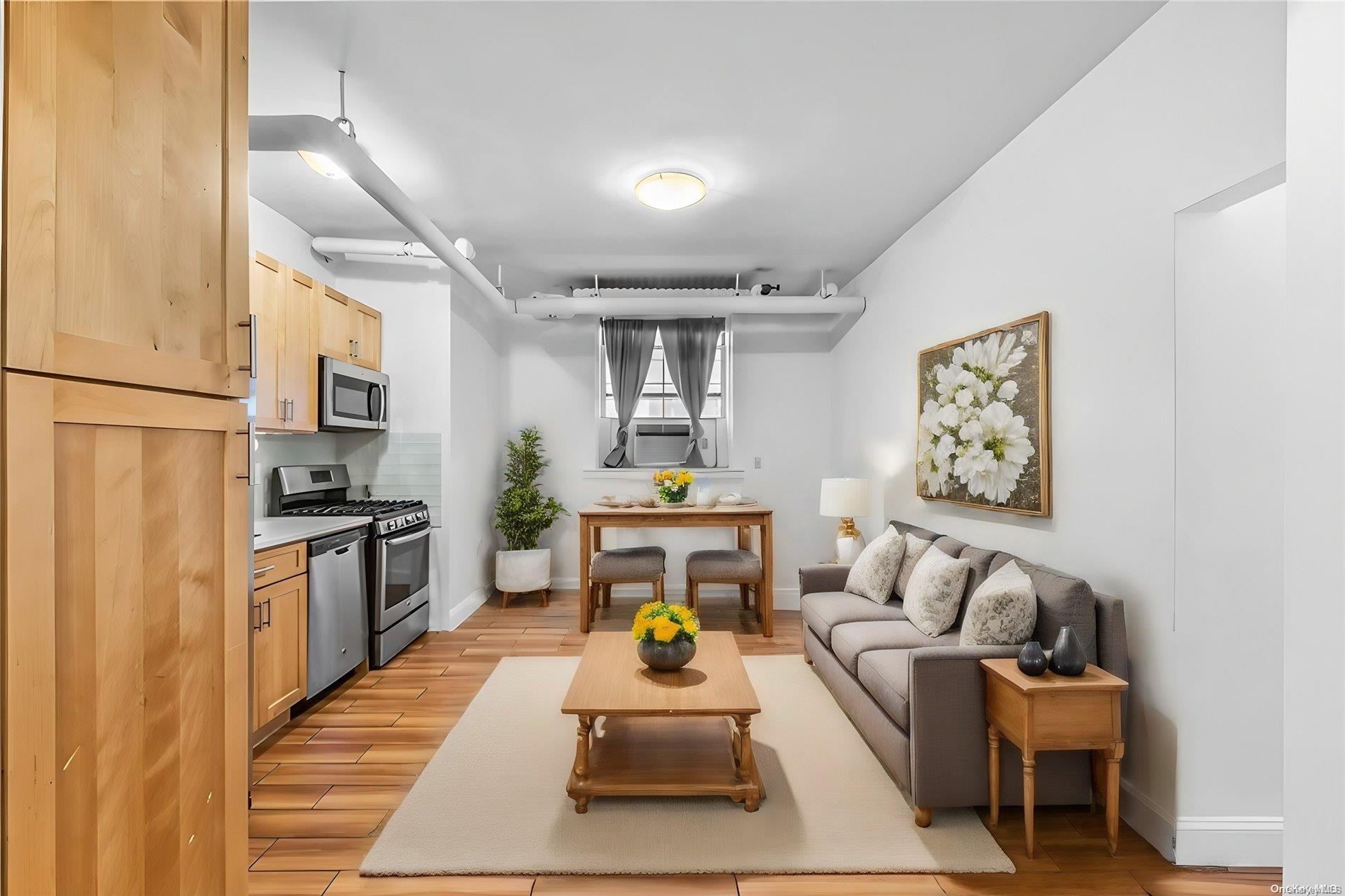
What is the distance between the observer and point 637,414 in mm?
5902

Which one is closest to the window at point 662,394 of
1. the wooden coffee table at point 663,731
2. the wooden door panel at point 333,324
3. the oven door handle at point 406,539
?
the oven door handle at point 406,539

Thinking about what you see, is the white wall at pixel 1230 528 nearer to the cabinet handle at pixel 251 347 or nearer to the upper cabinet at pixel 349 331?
the cabinet handle at pixel 251 347

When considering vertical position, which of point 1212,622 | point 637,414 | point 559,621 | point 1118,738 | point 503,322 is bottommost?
point 559,621

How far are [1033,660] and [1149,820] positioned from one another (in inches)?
28.8

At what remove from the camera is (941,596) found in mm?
2852

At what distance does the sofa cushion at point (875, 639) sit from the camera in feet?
9.17

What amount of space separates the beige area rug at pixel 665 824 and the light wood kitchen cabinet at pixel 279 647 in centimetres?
83

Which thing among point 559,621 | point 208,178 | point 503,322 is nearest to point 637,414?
point 503,322

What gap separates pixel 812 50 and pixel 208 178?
197 centimetres

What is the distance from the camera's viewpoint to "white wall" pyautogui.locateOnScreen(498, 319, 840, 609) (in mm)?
5852

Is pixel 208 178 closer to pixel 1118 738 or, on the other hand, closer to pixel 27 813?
pixel 27 813

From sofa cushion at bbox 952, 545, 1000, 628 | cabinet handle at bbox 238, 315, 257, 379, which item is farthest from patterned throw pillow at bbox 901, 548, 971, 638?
cabinet handle at bbox 238, 315, 257, 379

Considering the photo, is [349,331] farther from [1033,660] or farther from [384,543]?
[1033,660]

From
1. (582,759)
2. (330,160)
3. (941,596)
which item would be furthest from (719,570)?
(330,160)
